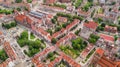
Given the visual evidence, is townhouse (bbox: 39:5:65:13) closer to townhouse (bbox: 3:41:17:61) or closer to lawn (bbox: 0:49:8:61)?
townhouse (bbox: 3:41:17:61)

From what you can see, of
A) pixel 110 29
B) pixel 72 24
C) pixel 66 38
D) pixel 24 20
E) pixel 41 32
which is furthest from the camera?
pixel 24 20

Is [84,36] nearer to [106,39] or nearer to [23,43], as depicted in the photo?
[106,39]

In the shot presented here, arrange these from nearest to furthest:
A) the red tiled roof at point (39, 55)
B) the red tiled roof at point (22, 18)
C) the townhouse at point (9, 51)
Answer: the red tiled roof at point (39, 55) → the townhouse at point (9, 51) → the red tiled roof at point (22, 18)

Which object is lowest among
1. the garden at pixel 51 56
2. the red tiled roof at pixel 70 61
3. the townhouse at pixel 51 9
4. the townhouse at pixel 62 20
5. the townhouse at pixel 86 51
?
the garden at pixel 51 56

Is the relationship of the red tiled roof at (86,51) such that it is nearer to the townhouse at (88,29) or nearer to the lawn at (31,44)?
the townhouse at (88,29)

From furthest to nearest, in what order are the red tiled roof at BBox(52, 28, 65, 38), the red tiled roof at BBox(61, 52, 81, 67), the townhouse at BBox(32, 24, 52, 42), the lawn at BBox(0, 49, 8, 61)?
the red tiled roof at BBox(52, 28, 65, 38) < the townhouse at BBox(32, 24, 52, 42) < the lawn at BBox(0, 49, 8, 61) < the red tiled roof at BBox(61, 52, 81, 67)

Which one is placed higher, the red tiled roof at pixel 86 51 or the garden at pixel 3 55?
the red tiled roof at pixel 86 51

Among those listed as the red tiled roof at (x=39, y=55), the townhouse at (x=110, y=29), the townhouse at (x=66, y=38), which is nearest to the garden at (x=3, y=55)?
the red tiled roof at (x=39, y=55)

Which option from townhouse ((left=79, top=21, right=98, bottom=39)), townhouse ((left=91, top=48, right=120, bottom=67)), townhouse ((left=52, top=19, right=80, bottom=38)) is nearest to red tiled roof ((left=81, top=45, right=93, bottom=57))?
townhouse ((left=91, top=48, right=120, bottom=67))

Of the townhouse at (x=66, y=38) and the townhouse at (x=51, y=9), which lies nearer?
the townhouse at (x=66, y=38)

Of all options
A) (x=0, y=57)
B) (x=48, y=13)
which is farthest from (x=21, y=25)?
(x=0, y=57)

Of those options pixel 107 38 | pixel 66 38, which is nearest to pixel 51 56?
pixel 66 38

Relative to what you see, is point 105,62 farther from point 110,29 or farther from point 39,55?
point 110,29
